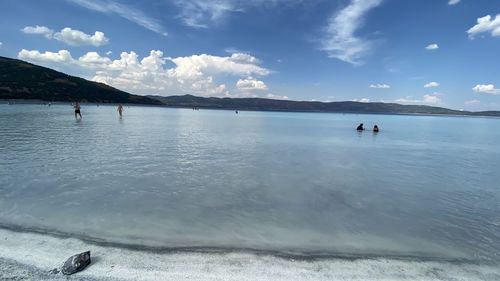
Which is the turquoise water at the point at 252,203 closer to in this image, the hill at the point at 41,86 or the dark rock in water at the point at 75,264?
the dark rock in water at the point at 75,264

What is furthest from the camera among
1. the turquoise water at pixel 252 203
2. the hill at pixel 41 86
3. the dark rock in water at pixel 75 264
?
the hill at pixel 41 86

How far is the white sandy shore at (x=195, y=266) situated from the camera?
4.98 meters

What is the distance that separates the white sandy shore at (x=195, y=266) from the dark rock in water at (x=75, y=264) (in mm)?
96

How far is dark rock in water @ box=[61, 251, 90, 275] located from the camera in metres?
4.89

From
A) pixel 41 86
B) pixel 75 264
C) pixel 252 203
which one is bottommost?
pixel 252 203

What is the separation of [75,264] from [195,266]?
203 centimetres

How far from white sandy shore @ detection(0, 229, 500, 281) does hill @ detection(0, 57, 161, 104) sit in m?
145

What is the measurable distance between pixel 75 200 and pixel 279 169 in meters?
8.69

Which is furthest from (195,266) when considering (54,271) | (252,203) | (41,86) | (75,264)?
(41,86)

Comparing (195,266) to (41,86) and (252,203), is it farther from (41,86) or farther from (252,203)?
(41,86)

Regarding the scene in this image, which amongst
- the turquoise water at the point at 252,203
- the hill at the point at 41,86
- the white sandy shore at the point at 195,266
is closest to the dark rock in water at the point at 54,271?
the white sandy shore at the point at 195,266

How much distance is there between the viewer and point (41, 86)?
157 meters

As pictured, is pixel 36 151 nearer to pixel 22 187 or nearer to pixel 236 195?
pixel 22 187

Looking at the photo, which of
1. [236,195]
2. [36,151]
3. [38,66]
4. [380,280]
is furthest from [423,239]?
[38,66]
